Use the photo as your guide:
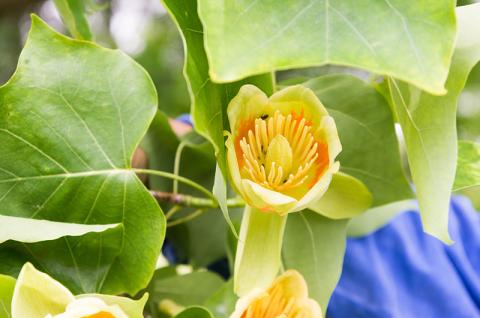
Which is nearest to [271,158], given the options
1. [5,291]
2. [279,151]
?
[279,151]

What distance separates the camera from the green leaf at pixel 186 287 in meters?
0.39

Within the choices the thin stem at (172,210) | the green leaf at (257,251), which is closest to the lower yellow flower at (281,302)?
the green leaf at (257,251)

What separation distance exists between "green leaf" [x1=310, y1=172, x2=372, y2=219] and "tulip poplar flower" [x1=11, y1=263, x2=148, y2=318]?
0.11 metres

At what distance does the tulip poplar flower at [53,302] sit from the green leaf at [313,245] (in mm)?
98

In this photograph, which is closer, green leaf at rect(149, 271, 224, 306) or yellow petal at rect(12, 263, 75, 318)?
yellow petal at rect(12, 263, 75, 318)

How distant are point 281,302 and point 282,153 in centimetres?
6

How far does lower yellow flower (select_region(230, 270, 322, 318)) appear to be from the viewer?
25cm

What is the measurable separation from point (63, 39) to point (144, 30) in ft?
5.72

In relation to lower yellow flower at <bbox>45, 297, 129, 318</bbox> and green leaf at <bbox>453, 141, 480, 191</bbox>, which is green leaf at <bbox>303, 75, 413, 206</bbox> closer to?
green leaf at <bbox>453, 141, 480, 191</bbox>

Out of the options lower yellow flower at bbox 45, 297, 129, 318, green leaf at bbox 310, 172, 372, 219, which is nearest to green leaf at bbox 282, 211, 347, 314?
green leaf at bbox 310, 172, 372, 219

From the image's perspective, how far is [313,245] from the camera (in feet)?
1.09

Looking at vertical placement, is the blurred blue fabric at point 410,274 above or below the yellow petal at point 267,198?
below

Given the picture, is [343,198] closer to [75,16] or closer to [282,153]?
[282,153]

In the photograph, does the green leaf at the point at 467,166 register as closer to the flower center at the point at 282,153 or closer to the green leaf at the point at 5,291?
the flower center at the point at 282,153
